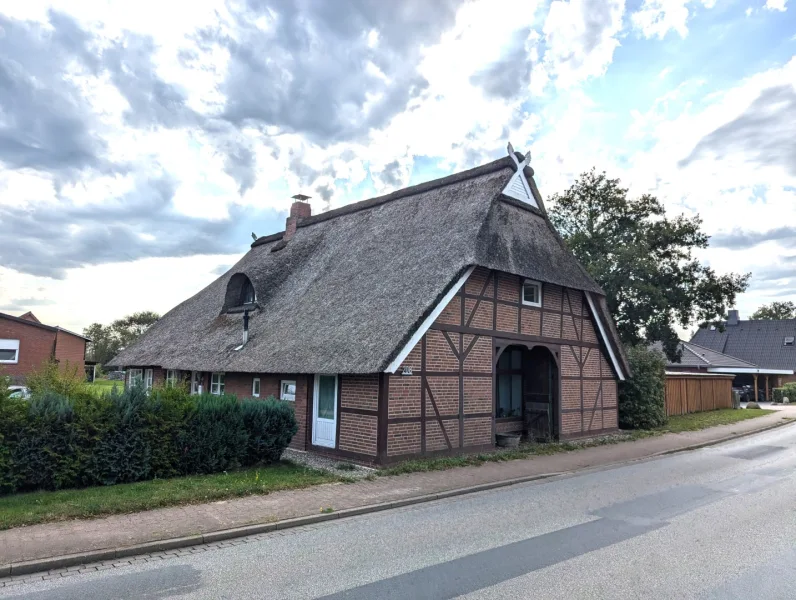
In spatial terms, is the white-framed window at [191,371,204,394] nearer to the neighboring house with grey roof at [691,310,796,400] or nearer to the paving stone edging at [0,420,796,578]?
the paving stone edging at [0,420,796,578]

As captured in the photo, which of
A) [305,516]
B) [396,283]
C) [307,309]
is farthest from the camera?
[307,309]

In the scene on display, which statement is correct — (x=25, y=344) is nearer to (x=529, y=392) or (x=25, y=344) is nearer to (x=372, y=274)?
(x=372, y=274)

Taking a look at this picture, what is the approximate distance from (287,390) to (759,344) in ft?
161

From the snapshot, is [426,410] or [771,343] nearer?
[426,410]

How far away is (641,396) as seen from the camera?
21.2 m

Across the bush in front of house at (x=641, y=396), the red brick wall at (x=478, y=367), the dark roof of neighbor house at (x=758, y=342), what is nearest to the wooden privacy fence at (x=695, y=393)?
the bush in front of house at (x=641, y=396)

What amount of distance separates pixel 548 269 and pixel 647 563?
10.9 m

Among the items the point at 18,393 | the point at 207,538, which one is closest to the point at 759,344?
the point at 207,538

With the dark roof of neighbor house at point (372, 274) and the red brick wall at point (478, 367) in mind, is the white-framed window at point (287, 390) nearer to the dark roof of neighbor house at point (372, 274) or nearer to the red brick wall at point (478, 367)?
the dark roof of neighbor house at point (372, 274)

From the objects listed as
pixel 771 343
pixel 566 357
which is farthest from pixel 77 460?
pixel 771 343

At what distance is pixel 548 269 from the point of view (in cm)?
1628

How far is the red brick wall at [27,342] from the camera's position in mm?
33312

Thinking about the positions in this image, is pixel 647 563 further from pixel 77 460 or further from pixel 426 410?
pixel 77 460

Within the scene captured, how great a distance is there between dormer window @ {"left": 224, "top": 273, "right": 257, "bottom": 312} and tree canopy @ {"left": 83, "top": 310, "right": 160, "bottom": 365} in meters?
59.6
